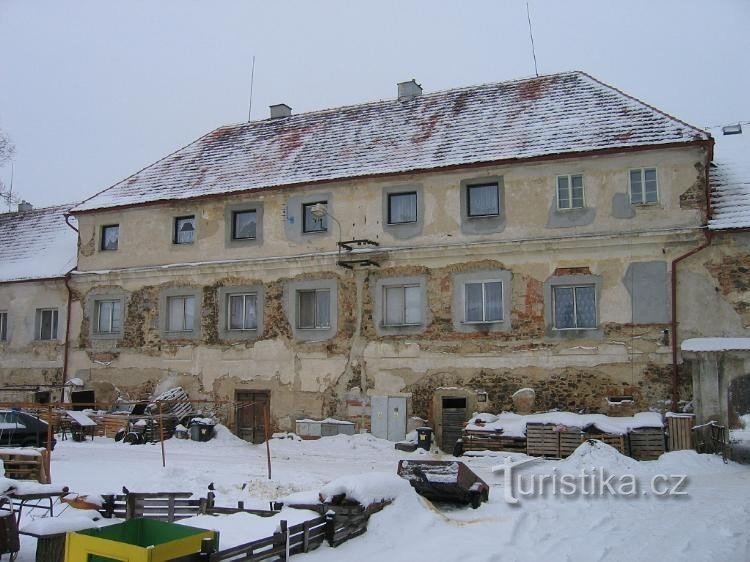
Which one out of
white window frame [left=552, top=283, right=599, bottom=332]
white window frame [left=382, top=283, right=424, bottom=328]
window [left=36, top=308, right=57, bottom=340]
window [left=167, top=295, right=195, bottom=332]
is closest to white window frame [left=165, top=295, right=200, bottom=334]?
window [left=167, top=295, right=195, bottom=332]

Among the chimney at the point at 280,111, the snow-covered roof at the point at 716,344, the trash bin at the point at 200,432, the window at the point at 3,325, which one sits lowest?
the trash bin at the point at 200,432

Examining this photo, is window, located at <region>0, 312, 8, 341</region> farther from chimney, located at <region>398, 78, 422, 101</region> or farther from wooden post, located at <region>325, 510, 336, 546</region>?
wooden post, located at <region>325, 510, 336, 546</region>

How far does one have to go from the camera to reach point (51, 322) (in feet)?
84.9

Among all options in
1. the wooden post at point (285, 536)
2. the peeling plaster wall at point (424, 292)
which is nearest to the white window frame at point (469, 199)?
the peeling plaster wall at point (424, 292)

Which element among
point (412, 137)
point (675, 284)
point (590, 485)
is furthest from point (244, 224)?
point (590, 485)

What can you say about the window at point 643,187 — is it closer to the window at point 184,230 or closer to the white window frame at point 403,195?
the white window frame at point 403,195

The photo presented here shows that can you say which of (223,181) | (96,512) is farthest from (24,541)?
(223,181)

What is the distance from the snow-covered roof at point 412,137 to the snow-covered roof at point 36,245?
2.62 meters

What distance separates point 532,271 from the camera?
63.0 feet

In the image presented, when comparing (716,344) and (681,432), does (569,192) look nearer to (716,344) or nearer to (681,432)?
(716,344)

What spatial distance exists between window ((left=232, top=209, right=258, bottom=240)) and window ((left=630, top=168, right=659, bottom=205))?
10.9 meters

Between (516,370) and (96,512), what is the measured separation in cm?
1161

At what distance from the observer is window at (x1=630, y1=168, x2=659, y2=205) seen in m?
18.4

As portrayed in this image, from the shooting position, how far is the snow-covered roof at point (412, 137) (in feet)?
64.5
